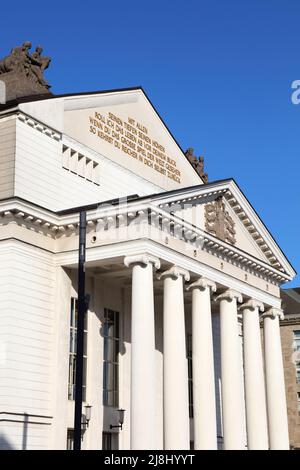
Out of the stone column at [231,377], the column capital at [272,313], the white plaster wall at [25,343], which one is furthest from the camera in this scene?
the column capital at [272,313]

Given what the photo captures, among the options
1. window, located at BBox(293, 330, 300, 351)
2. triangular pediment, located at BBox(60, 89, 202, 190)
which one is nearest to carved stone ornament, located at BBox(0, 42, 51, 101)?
triangular pediment, located at BBox(60, 89, 202, 190)

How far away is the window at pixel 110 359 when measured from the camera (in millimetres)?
34031

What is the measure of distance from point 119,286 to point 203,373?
236 inches

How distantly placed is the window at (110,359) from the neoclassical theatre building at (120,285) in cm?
7

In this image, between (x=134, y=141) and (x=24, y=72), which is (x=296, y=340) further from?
(x=24, y=72)

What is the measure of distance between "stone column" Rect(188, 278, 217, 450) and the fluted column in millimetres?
1903

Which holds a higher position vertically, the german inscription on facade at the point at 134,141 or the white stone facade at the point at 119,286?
the german inscription on facade at the point at 134,141

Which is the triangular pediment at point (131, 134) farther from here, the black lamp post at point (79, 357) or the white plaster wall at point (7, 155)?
the black lamp post at point (79, 357)

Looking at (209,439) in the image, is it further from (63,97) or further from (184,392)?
(63,97)

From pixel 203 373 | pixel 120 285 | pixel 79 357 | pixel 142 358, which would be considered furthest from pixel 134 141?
pixel 79 357

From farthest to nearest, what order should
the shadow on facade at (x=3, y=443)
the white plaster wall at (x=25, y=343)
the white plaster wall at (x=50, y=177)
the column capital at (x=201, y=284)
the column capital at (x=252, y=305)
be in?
1. the column capital at (x=252, y=305)
2. the column capital at (x=201, y=284)
3. the white plaster wall at (x=50, y=177)
4. the white plaster wall at (x=25, y=343)
5. the shadow on facade at (x=3, y=443)

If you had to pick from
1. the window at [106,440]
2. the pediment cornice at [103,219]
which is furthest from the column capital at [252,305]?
the window at [106,440]

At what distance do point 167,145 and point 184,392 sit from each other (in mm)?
16154

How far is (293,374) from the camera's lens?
217 ft
